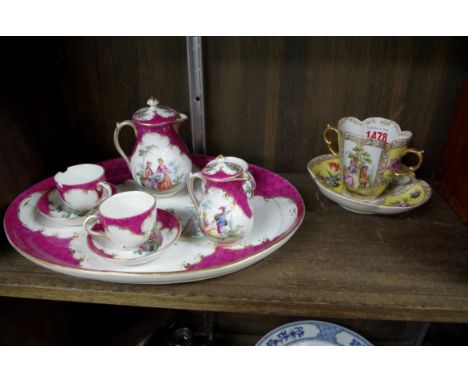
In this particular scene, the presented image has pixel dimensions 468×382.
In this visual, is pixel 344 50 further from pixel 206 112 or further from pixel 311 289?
pixel 311 289

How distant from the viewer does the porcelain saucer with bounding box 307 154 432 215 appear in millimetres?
573

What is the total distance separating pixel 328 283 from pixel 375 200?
0.22 meters

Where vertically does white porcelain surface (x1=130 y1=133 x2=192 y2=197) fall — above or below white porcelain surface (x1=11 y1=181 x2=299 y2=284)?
above

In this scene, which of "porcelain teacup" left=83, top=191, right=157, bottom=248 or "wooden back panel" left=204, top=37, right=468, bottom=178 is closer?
"porcelain teacup" left=83, top=191, right=157, bottom=248

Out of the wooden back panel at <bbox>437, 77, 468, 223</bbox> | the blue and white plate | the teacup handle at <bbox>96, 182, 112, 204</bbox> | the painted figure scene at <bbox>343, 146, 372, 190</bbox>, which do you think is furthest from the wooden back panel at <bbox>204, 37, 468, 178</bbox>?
the blue and white plate

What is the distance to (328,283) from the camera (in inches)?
18.1

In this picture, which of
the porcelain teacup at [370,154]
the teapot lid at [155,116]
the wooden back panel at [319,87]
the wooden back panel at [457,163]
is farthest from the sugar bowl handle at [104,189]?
the wooden back panel at [457,163]

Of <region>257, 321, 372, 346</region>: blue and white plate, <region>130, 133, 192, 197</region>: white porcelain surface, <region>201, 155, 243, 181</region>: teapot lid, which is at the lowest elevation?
<region>257, 321, 372, 346</region>: blue and white plate

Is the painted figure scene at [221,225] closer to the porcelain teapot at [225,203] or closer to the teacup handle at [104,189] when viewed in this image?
the porcelain teapot at [225,203]

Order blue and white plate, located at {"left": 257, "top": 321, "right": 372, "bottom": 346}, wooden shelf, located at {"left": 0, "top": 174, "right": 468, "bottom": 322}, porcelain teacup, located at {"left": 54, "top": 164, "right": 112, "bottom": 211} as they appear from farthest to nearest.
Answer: blue and white plate, located at {"left": 257, "top": 321, "right": 372, "bottom": 346} → porcelain teacup, located at {"left": 54, "top": 164, "right": 112, "bottom": 211} → wooden shelf, located at {"left": 0, "top": 174, "right": 468, "bottom": 322}

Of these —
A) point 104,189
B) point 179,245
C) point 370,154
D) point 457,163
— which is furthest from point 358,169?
point 104,189

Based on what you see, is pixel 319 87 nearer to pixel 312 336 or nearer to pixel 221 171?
pixel 221 171

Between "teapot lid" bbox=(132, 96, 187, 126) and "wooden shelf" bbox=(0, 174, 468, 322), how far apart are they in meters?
0.26

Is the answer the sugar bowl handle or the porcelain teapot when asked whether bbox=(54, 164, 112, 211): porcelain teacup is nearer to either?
the sugar bowl handle
